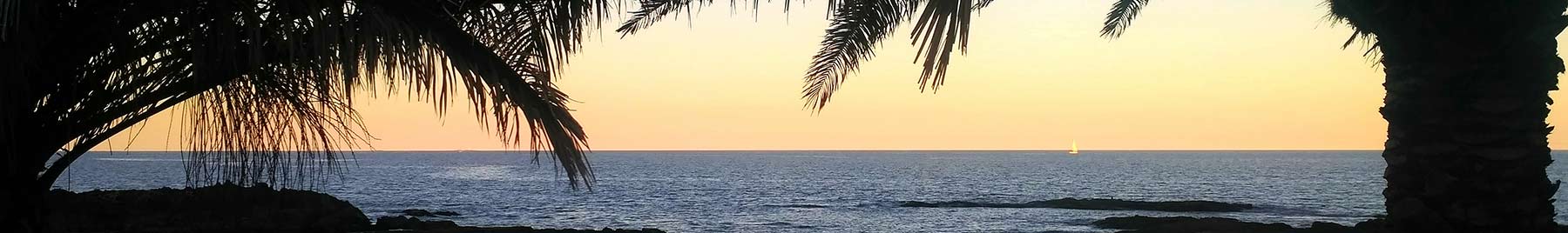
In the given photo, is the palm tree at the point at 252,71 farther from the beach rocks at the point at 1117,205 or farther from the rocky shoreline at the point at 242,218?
the beach rocks at the point at 1117,205

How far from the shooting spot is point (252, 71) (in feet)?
17.4

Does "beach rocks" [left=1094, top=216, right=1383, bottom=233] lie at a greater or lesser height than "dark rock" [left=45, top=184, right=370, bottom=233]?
lesser

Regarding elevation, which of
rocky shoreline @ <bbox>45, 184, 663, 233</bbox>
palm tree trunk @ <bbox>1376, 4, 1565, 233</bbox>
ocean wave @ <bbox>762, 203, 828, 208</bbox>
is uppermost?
palm tree trunk @ <bbox>1376, 4, 1565, 233</bbox>

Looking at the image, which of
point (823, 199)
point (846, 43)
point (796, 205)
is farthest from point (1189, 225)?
point (823, 199)

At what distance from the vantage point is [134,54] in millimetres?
5211

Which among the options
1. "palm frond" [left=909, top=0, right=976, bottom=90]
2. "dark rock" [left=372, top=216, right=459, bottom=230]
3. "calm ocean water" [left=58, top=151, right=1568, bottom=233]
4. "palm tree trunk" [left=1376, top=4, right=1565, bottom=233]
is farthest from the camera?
"calm ocean water" [left=58, top=151, right=1568, bottom=233]

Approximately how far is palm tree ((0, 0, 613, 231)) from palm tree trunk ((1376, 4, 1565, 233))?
4.33m

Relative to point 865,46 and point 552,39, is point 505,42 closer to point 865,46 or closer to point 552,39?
point 552,39

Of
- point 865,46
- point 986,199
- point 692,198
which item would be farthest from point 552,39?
point 692,198

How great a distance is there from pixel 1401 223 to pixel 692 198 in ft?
203

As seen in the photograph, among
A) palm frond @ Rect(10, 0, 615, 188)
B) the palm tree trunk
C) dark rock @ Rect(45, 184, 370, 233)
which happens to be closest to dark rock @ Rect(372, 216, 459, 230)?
dark rock @ Rect(45, 184, 370, 233)

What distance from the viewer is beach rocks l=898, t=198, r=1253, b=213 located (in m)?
48.9

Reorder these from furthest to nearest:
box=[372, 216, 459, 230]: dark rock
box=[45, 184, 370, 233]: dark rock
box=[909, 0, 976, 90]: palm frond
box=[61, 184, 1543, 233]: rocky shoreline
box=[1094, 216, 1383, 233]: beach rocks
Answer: box=[372, 216, 459, 230]: dark rock
box=[45, 184, 370, 233]: dark rock
box=[61, 184, 1543, 233]: rocky shoreline
box=[1094, 216, 1383, 233]: beach rocks
box=[909, 0, 976, 90]: palm frond

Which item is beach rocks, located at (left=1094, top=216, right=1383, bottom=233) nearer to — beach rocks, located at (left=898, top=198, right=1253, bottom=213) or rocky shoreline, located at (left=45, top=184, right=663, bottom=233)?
beach rocks, located at (left=898, top=198, right=1253, bottom=213)
